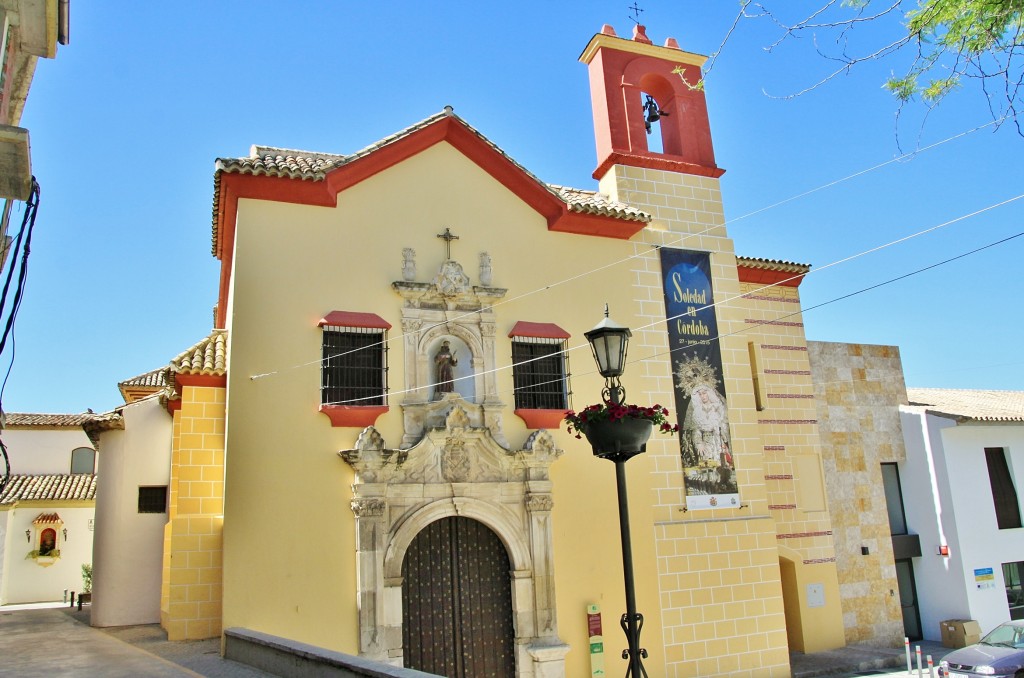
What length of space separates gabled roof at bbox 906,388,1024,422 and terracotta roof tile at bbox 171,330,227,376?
1410 centimetres

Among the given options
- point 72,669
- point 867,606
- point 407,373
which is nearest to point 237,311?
point 407,373

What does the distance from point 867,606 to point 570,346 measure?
27.7ft

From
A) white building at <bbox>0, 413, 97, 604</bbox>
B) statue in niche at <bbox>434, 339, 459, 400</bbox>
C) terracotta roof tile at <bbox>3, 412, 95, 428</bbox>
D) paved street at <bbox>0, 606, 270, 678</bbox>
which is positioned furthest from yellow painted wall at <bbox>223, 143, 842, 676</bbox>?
terracotta roof tile at <bbox>3, 412, 95, 428</bbox>

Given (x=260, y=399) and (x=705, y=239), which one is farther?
(x=705, y=239)

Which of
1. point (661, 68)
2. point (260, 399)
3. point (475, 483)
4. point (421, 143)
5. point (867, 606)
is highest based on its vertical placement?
point (661, 68)

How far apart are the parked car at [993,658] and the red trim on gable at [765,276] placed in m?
6.77

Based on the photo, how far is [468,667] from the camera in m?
10.5

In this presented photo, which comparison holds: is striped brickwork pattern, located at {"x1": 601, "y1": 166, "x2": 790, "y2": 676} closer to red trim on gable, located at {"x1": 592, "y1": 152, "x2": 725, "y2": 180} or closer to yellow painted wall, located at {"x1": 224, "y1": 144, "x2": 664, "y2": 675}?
red trim on gable, located at {"x1": 592, "y1": 152, "x2": 725, "y2": 180}

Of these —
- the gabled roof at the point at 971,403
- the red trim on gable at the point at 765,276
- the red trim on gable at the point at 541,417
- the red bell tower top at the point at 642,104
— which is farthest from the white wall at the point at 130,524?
the gabled roof at the point at 971,403

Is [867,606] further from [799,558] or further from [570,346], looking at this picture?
[570,346]

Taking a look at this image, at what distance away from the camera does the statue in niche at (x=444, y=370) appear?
1129cm

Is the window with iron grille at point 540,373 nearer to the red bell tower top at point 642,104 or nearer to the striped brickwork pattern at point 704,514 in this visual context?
the striped brickwork pattern at point 704,514

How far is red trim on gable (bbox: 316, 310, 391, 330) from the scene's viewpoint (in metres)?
10.7

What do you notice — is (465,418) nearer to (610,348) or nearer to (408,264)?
(408,264)
